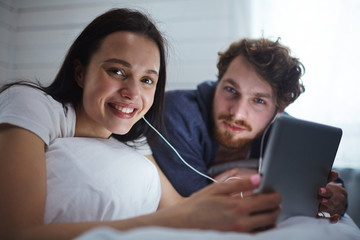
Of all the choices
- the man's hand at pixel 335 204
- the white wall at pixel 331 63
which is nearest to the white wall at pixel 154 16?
the white wall at pixel 331 63

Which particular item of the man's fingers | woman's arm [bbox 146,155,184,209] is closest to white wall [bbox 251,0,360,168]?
the man's fingers

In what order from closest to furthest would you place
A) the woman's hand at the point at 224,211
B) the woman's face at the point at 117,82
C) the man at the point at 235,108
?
1. the woman's hand at the point at 224,211
2. the woman's face at the point at 117,82
3. the man at the point at 235,108

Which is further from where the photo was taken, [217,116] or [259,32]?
[259,32]

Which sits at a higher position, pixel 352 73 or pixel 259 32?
pixel 259 32

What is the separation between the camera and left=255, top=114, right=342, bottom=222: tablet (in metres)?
0.55

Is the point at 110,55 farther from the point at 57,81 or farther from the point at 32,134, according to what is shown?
the point at 32,134

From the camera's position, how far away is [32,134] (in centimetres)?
60

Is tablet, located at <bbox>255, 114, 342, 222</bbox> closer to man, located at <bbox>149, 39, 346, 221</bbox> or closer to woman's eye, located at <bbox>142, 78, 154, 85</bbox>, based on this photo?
woman's eye, located at <bbox>142, 78, 154, 85</bbox>

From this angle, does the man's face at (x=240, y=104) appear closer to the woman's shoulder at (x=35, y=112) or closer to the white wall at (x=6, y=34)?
the woman's shoulder at (x=35, y=112)

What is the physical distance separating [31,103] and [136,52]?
32cm

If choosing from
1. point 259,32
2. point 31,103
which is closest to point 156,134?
point 31,103

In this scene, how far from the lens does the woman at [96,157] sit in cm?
47

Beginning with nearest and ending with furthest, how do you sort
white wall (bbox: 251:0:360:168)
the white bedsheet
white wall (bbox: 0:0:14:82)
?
the white bedsheet < white wall (bbox: 251:0:360:168) < white wall (bbox: 0:0:14:82)

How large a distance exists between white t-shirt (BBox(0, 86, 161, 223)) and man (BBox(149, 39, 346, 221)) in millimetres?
486
